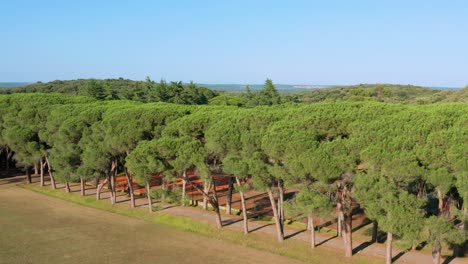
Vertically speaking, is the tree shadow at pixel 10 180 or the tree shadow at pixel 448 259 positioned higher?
the tree shadow at pixel 448 259

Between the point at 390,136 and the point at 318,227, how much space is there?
10.2m

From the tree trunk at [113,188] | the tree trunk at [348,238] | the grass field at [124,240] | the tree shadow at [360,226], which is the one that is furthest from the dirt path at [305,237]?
the tree shadow at [360,226]

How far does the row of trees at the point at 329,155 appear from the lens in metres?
18.1

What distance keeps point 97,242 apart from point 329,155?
588 inches

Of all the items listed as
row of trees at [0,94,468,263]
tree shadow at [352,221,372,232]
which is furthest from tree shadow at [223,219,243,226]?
tree shadow at [352,221,372,232]

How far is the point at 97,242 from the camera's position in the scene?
24750 millimetres

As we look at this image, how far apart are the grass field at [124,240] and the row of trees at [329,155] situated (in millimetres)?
1463

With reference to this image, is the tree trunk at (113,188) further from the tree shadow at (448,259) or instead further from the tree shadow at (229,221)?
the tree shadow at (448,259)

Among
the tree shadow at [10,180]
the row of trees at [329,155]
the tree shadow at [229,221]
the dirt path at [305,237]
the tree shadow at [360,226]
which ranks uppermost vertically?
the row of trees at [329,155]

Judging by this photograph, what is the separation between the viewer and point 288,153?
70.5ft

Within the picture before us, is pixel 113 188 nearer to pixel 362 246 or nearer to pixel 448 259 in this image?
pixel 362 246

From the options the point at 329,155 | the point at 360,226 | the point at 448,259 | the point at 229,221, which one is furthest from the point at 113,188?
the point at 448,259

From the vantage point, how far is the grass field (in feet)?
72.8

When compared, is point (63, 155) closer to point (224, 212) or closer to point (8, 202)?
point (8, 202)
